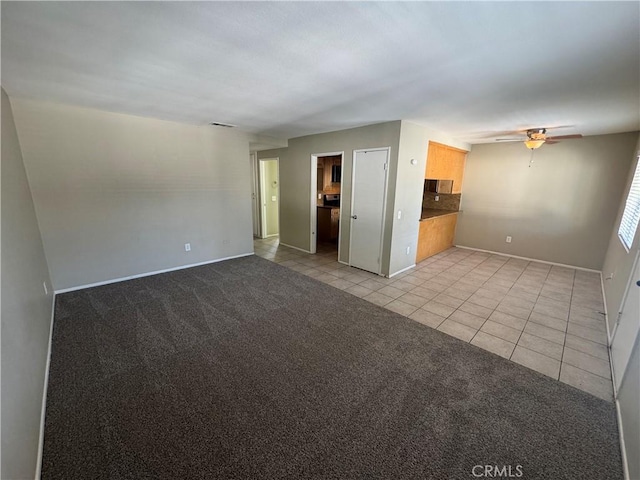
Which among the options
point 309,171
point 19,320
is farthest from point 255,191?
point 19,320

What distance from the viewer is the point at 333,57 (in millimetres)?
1732

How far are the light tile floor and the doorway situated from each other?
156 centimetres

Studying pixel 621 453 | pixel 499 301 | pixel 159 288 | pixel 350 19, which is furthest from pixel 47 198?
pixel 499 301

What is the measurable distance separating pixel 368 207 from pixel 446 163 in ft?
6.76

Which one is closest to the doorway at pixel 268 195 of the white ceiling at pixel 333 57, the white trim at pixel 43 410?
the white ceiling at pixel 333 57

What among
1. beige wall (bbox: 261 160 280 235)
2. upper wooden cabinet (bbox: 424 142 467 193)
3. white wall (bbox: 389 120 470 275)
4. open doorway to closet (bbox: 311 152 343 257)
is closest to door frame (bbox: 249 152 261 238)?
beige wall (bbox: 261 160 280 235)

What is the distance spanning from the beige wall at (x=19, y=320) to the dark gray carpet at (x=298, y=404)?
8.1 inches

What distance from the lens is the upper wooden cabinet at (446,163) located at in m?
4.39

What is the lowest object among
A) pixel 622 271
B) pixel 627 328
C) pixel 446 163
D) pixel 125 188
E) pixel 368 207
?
pixel 627 328

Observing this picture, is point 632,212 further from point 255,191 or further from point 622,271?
point 255,191

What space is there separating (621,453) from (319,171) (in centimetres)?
614

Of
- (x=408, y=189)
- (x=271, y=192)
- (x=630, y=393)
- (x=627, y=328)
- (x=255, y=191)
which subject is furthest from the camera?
(x=271, y=192)

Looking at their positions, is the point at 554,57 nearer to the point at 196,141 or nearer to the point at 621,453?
the point at 621,453

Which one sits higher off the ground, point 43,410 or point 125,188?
point 125,188
